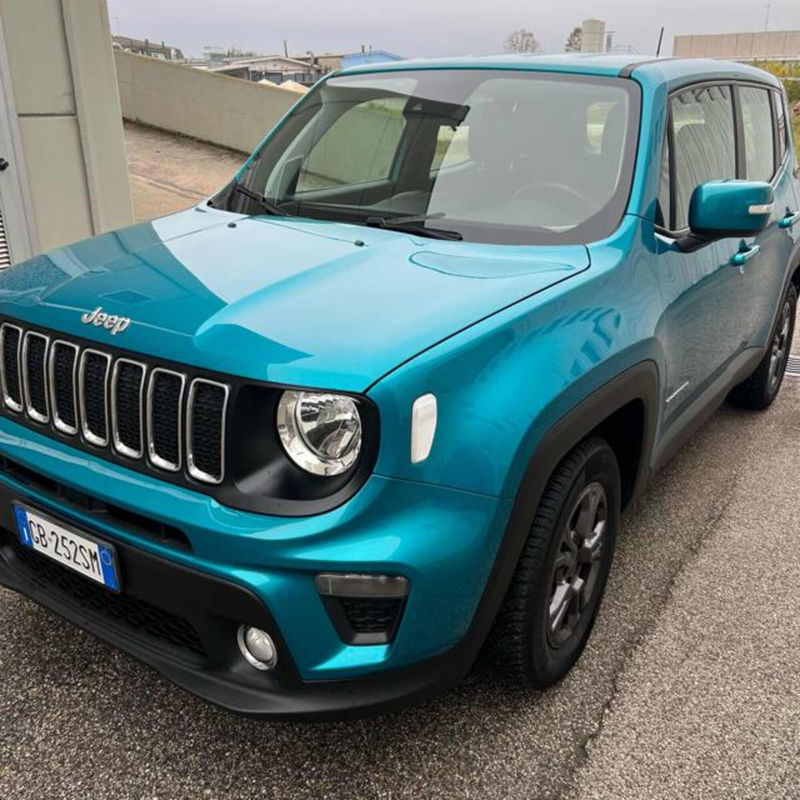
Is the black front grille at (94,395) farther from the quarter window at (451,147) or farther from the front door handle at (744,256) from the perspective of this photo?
the front door handle at (744,256)

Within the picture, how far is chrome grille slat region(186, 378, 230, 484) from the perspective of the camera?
1746 mm

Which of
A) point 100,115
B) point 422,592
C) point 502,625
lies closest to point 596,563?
point 502,625

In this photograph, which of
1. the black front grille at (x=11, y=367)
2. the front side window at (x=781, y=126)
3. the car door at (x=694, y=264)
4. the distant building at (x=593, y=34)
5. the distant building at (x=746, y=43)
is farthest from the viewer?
the distant building at (x=746, y=43)

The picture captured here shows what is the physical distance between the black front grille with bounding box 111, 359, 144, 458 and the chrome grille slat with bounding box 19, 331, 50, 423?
30 centimetres

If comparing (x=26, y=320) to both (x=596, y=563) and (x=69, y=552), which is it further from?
(x=596, y=563)

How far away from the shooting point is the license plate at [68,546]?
6.27 feet

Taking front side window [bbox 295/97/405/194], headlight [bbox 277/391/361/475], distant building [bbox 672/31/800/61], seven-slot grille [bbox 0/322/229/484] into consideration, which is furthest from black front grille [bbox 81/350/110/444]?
distant building [bbox 672/31/800/61]

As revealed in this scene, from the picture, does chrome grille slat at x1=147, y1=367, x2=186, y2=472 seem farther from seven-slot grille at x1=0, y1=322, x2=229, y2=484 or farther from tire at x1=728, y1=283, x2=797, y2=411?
tire at x1=728, y1=283, x2=797, y2=411

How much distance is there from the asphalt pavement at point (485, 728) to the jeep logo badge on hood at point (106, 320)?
42.2 inches

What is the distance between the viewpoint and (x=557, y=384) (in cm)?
199

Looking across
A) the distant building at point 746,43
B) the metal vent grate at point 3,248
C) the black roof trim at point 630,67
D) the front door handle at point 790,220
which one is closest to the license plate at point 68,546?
the black roof trim at point 630,67

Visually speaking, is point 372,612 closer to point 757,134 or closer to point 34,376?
point 34,376

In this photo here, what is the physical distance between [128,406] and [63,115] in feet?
15.1

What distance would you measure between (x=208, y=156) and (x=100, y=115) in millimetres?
8504
